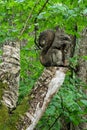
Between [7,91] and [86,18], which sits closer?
[7,91]

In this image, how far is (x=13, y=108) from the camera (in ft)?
9.03

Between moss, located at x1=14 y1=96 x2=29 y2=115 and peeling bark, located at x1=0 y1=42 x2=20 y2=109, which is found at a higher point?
peeling bark, located at x1=0 y1=42 x2=20 y2=109

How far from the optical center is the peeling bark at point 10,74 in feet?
9.18

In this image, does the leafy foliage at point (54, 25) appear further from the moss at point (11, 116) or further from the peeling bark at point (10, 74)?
the moss at point (11, 116)

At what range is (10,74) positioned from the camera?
2984mm

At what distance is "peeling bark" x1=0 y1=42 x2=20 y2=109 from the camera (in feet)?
9.18

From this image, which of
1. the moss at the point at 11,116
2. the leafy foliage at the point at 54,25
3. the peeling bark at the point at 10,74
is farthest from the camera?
the leafy foliage at the point at 54,25

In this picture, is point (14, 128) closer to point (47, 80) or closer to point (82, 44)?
point (47, 80)

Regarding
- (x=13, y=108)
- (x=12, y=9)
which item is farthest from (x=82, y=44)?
(x=13, y=108)

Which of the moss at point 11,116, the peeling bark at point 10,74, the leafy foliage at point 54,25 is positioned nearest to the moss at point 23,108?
the moss at point 11,116

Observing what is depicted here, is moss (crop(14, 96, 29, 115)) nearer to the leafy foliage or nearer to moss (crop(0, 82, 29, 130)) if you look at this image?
moss (crop(0, 82, 29, 130))

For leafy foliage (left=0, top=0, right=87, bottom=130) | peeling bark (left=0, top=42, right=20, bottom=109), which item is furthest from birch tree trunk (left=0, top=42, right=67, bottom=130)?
leafy foliage (left=0, top=0, right=87, bottom=130)

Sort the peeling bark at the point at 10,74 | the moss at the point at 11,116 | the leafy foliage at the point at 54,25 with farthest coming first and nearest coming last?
the leafy foliage at the point at 54,25, the peeling bark at the point at 10,74, the moss at the point at 11,116

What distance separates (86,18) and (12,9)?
1.49 meters
